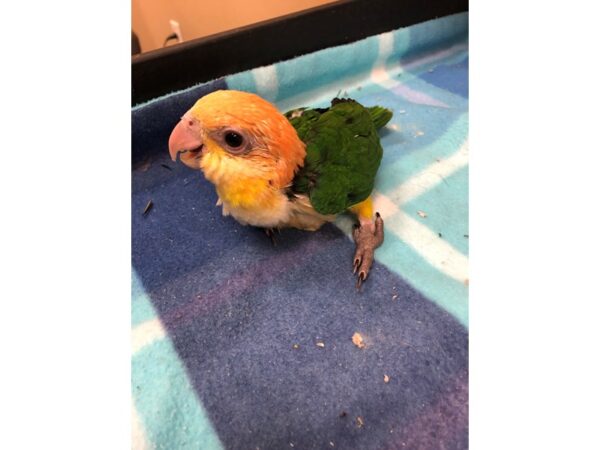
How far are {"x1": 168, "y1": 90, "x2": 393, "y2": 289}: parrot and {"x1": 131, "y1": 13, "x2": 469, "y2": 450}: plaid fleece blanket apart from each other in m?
0.09

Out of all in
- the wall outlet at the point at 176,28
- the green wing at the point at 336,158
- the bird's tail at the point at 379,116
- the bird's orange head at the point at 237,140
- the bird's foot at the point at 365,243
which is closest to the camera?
the bird's orange head at the point at 237,140

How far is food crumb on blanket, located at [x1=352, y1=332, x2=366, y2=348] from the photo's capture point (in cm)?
80

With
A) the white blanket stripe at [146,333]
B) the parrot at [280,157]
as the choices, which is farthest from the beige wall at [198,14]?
the white blanket stripe at [146,333]

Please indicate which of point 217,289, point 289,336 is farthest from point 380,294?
point 217,289

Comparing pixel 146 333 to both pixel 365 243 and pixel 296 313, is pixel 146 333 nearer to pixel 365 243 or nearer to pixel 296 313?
pixel 296 313

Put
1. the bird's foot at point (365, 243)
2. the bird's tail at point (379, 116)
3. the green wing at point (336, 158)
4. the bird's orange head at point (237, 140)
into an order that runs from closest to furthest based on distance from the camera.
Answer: the bird's orange head at point (237, 140) → the green wing at point (336, 158) → the bird's foot at point (365, 243) → the bird's tail at point (379, 116)

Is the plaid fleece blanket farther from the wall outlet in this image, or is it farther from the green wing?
the wall outlet

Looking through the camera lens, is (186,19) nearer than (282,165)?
No

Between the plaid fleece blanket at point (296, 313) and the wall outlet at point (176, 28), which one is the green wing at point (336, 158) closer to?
the plaid fleece blanket at point (296, 313)

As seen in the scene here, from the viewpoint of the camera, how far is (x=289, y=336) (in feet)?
2.68

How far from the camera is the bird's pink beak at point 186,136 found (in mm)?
692

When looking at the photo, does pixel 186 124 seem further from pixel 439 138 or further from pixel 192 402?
pixel 439 138
